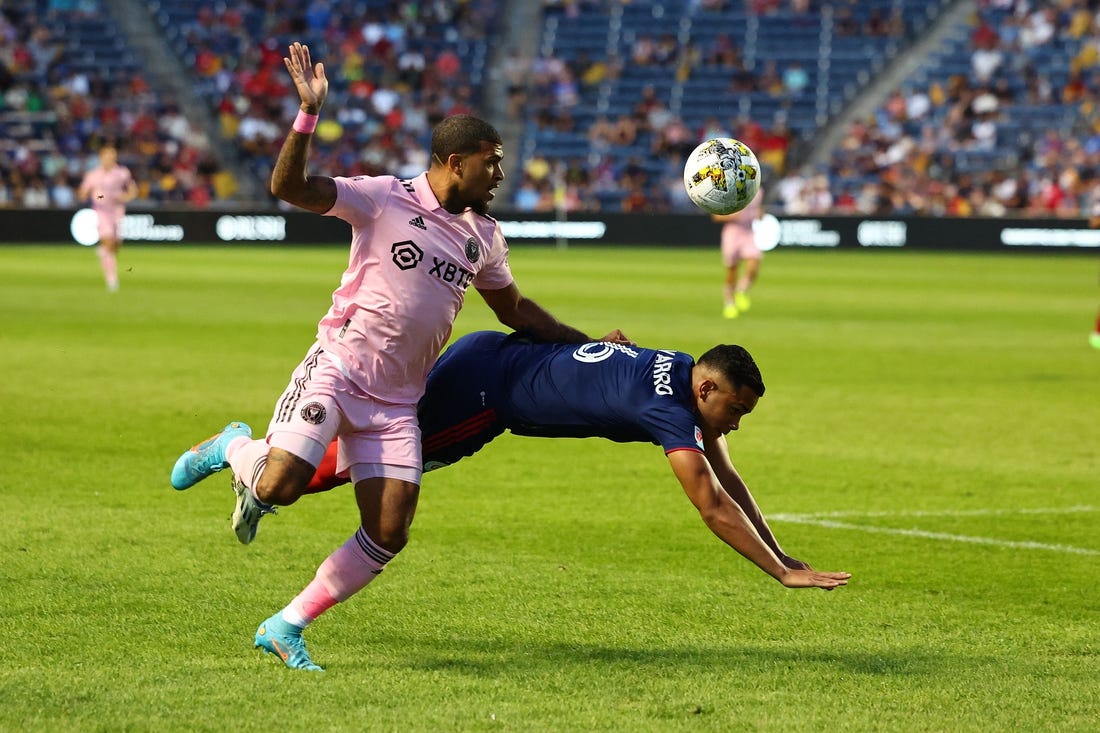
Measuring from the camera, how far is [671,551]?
8.88 m

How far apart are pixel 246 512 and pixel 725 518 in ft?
6.16

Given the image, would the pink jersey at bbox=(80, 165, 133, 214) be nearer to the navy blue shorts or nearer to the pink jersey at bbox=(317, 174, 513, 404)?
the navy blue shorts

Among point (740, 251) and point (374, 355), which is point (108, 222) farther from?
point (374, 355)

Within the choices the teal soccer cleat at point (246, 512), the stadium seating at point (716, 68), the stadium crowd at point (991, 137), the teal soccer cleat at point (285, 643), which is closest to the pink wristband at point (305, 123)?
the teal soccer cleat at point (246, 512)

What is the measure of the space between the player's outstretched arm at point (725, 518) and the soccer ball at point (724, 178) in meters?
3.72

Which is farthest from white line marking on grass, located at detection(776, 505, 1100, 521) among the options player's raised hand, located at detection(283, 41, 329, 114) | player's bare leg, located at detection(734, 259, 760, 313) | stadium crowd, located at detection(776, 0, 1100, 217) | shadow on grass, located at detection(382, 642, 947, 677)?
stadium crowd, located at detection(776, 0, 1100, 217)

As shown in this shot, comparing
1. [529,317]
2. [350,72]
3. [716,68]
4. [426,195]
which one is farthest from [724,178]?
[350,72]

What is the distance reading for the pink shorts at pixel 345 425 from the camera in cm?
621

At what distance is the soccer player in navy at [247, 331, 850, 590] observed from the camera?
19.7 ft

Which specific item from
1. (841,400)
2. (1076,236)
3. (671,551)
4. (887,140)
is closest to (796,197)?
(887,140)

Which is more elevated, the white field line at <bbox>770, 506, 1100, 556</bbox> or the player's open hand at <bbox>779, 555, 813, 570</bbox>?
the player's open hand at <bbox>779, 555, 813, 570</bbox>

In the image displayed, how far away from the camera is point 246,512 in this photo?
21.2 feet

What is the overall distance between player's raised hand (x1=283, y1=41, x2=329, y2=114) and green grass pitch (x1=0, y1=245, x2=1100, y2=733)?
2.07 meters

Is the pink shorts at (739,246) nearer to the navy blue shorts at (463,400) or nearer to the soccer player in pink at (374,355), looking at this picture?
the navy blue shorts at (463,400)
